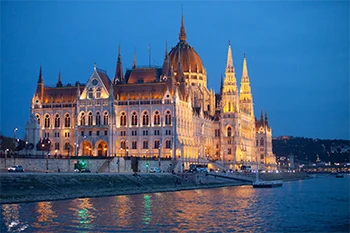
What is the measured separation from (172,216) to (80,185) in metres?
24.3

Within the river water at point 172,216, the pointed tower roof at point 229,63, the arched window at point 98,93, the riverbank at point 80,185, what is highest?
the pointed tower roof at point 229,63

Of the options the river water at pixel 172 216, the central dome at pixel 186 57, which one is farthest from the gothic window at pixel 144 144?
the river water at pixel 172 216

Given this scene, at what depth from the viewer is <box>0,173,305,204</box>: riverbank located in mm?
66425

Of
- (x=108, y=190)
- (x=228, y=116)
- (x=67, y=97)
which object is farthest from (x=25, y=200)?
(x=228, y=116)

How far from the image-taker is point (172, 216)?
56.2m

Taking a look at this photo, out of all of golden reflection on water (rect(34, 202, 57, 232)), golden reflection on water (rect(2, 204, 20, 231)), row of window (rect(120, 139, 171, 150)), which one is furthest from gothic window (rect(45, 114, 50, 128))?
golden reflection on water (rect(2, 204, 20, 231))

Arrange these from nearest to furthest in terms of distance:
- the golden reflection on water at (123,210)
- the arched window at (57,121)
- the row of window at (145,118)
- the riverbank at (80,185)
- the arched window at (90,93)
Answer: the golden reflection on water at (123,210) → the riverbank at (80,185) → the row of window at (145,118) → the arched window at (90,93) → the arched window at (57,121)

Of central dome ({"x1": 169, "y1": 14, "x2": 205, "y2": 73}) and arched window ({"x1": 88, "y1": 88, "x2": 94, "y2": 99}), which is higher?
central dome ({"x1": 169, "y1": 14, "x2": 205, "y2": 73})

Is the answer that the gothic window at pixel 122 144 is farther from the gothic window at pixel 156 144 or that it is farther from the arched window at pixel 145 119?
the gothic window at pixel 156 144

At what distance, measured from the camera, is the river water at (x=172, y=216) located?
4862 cm

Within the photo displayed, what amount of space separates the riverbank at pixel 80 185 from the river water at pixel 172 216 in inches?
111

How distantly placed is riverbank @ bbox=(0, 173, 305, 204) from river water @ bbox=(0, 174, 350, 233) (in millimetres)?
2832

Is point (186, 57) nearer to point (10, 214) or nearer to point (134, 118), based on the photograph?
point (134, 118)

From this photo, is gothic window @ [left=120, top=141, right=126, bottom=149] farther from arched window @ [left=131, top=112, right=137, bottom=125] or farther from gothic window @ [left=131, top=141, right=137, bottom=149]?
arched window @ [left=131, top=112, right=137, bottom=125]
